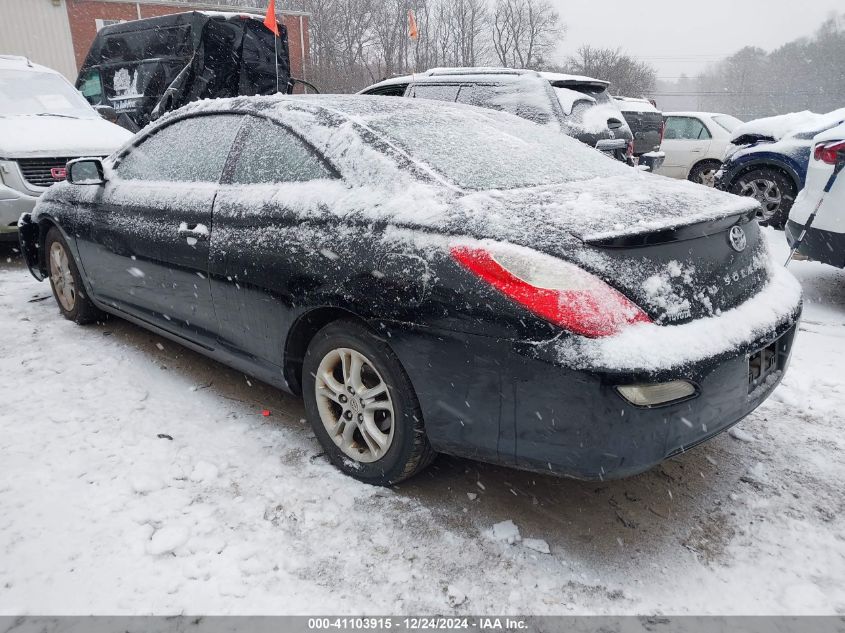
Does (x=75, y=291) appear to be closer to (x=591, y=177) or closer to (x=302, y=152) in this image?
(x=302, y=152)

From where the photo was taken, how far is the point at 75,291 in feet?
14.1

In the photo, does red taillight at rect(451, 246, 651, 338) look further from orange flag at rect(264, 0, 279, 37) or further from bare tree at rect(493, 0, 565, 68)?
bare tree at rect(493, 0, 565, 68)

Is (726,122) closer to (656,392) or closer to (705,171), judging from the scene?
(705,171)

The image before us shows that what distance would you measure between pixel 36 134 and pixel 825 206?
734 centimetres

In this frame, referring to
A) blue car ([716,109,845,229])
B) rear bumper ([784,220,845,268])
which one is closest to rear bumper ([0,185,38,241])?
rear bumper ([784,220,845,268])

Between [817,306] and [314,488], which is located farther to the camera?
[817,306]

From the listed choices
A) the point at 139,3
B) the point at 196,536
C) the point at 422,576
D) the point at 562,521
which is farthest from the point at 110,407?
the point at 139,3

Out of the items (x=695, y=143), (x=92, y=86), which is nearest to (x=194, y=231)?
(x=92, y=86)

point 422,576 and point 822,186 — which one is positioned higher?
point 822,186

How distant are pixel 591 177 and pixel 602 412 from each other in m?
1.27

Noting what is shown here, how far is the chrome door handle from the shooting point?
9.71ft

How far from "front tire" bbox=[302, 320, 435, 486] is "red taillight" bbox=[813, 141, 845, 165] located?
389 cm

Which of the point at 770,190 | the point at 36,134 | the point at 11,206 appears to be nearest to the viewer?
the point at 11,206

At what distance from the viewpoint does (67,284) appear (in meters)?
4.41
